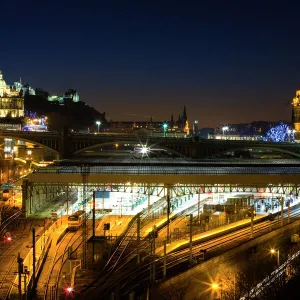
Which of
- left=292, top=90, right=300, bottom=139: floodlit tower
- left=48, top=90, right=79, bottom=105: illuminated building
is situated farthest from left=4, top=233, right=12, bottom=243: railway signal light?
left=48, top=90, right=79, bottom=105: illuminated building

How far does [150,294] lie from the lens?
46.9 ft

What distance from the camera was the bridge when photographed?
47438mm

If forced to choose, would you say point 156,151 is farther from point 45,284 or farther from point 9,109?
point 45,284

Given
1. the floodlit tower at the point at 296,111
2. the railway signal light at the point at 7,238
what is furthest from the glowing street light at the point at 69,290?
the floodlit tower at the point at 296,111

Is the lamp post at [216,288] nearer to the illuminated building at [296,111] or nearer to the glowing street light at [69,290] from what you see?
the glowing street light at [69,290]

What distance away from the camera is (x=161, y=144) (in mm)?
48281

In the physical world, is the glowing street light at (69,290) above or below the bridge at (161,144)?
below

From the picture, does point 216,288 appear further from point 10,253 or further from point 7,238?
point 7,238

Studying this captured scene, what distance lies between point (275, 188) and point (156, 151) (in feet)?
124

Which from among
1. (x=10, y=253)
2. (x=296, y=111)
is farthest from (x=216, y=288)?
(x=296, y=111)

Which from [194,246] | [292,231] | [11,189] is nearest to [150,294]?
[194,246]

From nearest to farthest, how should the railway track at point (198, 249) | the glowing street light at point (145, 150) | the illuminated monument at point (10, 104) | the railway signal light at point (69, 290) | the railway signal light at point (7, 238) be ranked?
the railway signal light at point (69, 290)
the railway track at point (198, 249)
the railway signal light at point (7, 238)
the glowing street light at point (145, 150)
the illuminated monument at point (10, 104)

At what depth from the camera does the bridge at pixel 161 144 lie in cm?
4744

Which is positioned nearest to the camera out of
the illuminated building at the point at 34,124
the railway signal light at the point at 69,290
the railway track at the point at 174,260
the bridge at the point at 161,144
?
the railway signal light at the point at 69,290
